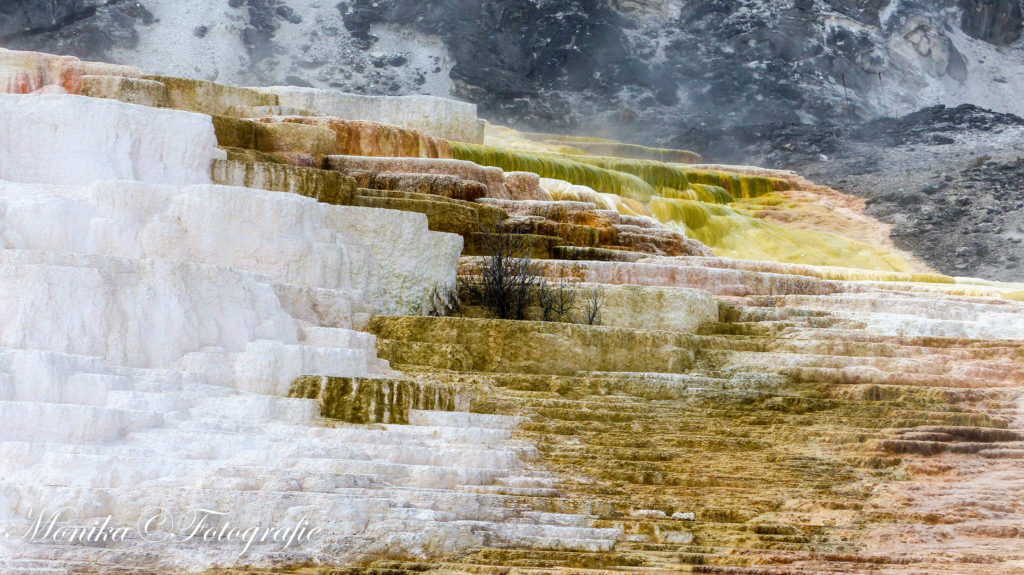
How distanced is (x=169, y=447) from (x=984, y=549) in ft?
11.4

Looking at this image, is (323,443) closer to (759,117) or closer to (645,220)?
(645,220)

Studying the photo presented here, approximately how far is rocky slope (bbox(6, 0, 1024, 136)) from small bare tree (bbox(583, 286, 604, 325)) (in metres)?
21.0

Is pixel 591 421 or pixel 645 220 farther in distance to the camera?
pixel 645 220

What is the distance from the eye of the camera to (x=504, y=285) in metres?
9.29

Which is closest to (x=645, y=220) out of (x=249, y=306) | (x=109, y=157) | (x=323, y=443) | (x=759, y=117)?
(x=109, y=157)

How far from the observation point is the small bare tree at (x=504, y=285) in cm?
912

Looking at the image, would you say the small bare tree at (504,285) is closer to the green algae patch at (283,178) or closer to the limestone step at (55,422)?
the green algae patch at (283,178)

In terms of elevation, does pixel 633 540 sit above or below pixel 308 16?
below

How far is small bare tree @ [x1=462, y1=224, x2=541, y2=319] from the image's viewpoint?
9125 millimetres

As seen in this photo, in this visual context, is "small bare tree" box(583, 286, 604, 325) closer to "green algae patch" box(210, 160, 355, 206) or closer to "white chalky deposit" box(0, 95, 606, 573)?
"white chalky deposit" box(0, 95, 606, 573)

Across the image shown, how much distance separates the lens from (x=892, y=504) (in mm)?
5836
